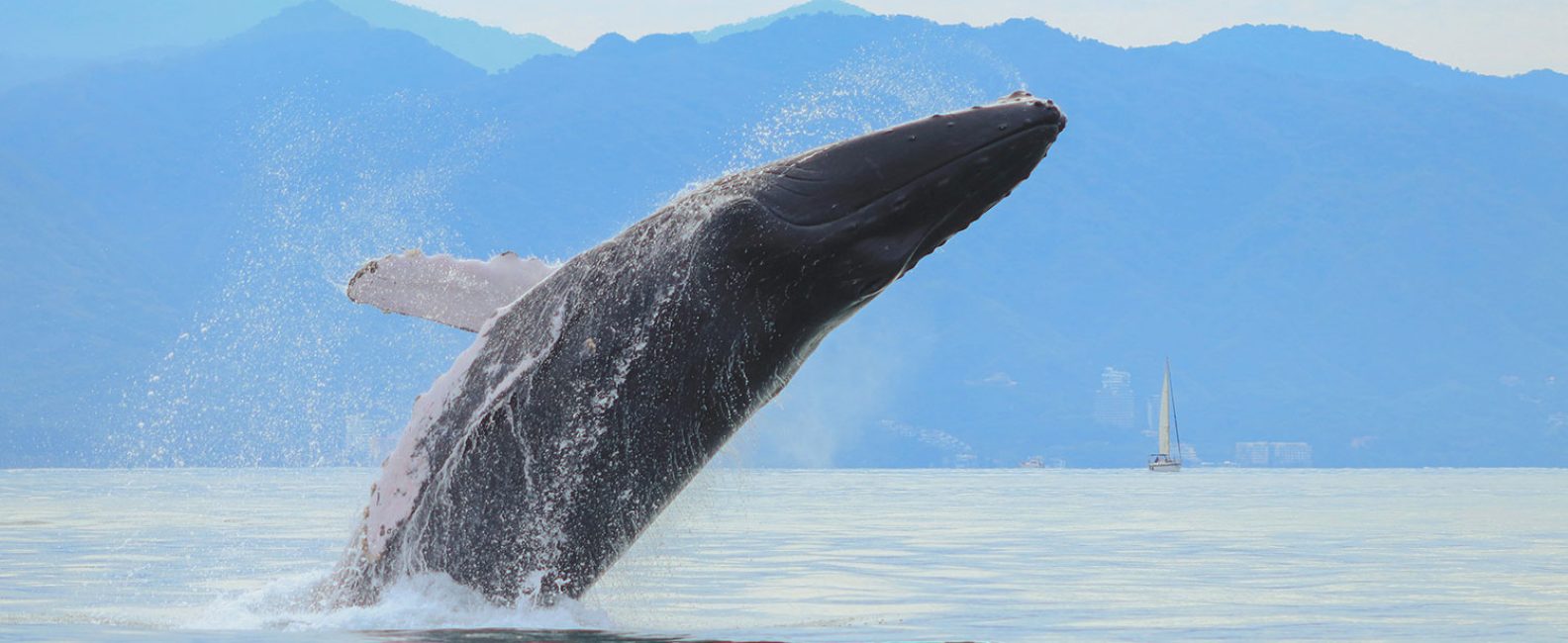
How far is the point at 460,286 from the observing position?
8820 millimetres

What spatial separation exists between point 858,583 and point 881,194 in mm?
7129

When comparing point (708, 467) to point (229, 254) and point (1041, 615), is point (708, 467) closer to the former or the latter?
point (1041, 615)

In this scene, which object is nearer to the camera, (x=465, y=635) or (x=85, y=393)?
(x=465, y=635)

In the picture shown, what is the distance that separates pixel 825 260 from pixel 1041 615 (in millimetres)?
4365

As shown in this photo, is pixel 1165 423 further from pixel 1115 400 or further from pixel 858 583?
pixel 858 583

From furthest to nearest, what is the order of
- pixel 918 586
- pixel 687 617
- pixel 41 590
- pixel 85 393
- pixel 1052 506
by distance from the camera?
pixel 85 393
pixel 1052 506
pixel 918 586
pixel 41 590
pixel 687 617

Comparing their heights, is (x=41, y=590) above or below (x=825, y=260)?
below

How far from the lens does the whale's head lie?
26.1 ft

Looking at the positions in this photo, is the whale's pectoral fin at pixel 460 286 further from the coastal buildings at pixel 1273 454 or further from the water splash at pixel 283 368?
the coastal buildings at pixel 1273 454

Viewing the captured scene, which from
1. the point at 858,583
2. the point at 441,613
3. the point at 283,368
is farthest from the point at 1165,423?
the point at 441,613

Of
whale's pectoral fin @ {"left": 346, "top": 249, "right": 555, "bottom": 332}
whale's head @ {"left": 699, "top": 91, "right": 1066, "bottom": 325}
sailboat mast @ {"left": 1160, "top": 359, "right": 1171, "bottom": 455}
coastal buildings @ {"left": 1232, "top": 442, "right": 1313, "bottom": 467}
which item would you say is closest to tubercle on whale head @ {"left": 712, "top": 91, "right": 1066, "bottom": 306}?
whale's head @ {"left": 699, "top": 91, "right": 1066, "bottom": 325}

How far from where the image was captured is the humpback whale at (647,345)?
806 cm

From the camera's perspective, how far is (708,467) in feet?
28.8

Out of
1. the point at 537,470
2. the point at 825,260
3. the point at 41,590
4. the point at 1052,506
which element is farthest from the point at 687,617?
the point at 1052,506
